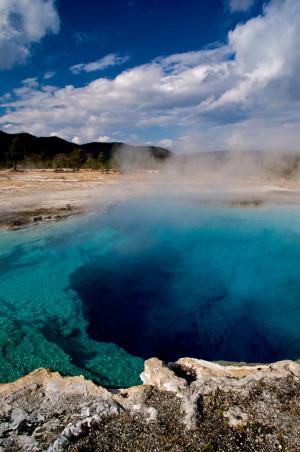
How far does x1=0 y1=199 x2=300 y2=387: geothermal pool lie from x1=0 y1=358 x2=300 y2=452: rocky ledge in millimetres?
1597

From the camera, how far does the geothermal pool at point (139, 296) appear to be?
7.04 metres

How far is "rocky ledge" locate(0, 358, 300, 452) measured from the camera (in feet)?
12.3

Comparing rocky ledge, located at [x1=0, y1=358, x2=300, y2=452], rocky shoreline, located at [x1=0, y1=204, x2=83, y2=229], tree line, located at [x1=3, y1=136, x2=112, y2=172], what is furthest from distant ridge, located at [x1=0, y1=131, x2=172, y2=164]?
rocky ledge, located at [x1=0, y1=358, x2=300, y2=452]

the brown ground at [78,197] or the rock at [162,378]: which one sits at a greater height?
the brown ground at [78,197]

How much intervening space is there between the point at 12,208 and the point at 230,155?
57.2m

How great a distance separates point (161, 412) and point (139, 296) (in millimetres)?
5542

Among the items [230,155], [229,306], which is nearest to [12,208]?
[229,306]

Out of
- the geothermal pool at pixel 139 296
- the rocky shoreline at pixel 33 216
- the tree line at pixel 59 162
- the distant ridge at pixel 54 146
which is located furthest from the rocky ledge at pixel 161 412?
the distant ridge at pixel 54 146

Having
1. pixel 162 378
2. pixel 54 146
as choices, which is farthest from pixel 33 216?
pixel 54 146

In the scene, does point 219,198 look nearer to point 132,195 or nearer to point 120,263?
point 132,195

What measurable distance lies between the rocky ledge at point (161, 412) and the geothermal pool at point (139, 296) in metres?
1.60

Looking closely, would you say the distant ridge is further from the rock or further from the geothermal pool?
the rock

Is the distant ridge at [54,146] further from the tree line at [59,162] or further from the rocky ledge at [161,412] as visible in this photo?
the rocky ledge at [161,412]

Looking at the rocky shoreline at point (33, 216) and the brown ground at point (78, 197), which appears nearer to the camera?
the rocky shoreline at point (33, 216)
